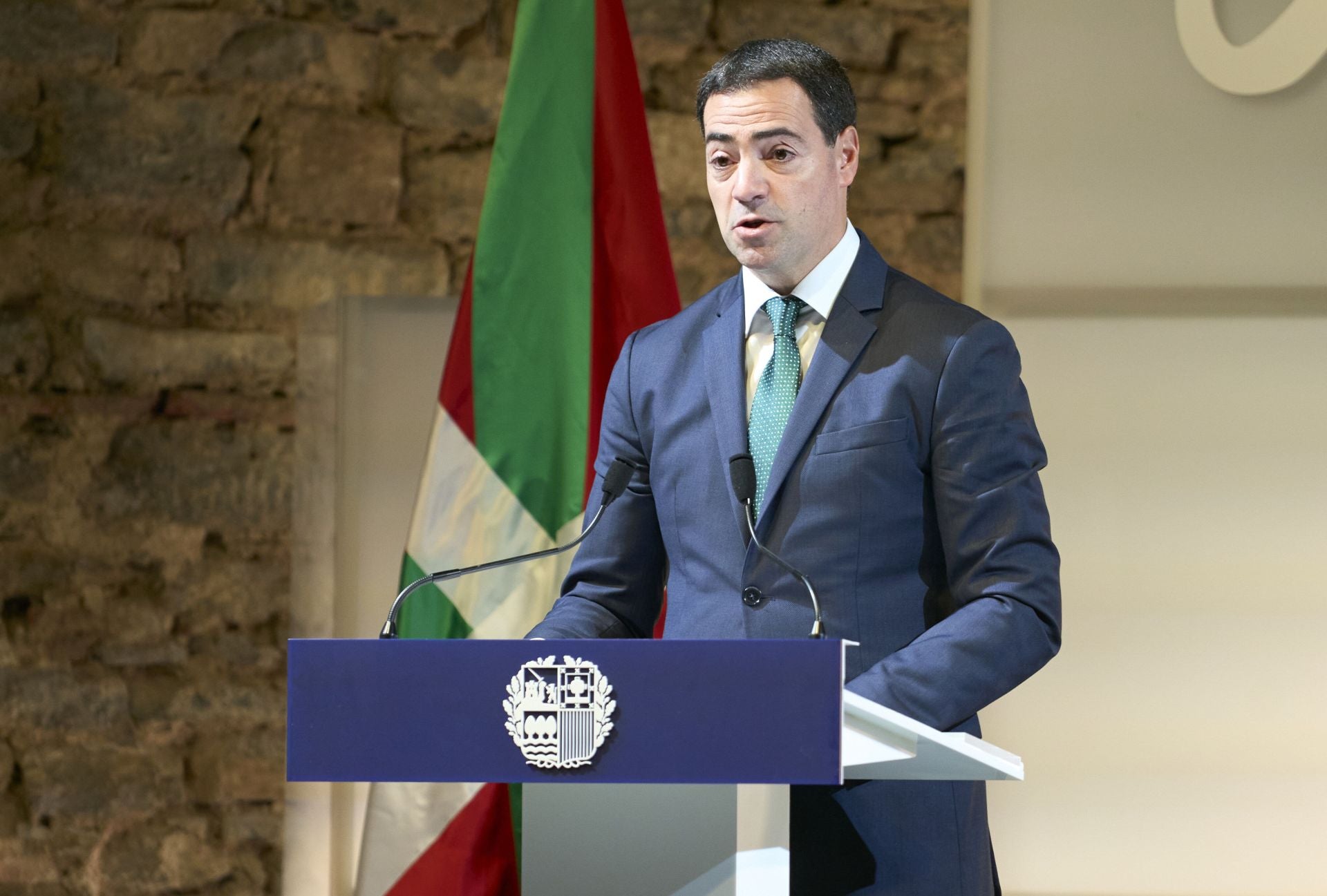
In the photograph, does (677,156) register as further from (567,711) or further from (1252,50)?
(567,711)

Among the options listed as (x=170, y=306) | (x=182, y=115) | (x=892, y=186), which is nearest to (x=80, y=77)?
(x=182, y=115)

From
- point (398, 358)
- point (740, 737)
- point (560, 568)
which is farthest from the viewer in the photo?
point (398, 358)

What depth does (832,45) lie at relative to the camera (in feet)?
10.1

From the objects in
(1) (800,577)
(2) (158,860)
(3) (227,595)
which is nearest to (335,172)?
(3) (227,595)

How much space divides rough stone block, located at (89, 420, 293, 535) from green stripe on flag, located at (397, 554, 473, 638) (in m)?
0.53

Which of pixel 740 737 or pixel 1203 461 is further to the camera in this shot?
pixel 1203 461

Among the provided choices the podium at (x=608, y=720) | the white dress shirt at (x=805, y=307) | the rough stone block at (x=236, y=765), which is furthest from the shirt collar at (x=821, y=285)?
the rough stone block at (x=236, y=765)

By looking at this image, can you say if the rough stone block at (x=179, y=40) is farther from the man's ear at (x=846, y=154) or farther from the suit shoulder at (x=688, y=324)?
the man's ear at (x=846, y=154)

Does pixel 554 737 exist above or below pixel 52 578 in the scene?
below

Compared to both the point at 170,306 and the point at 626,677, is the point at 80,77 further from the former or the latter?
the point at 626,677

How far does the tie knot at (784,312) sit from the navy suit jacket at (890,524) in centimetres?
4

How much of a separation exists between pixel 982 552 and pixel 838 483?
6.0 inches

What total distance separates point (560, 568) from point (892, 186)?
114 cm

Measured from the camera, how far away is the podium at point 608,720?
1048mm
